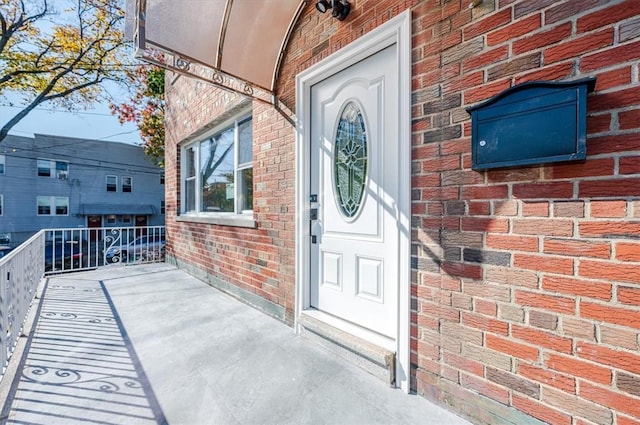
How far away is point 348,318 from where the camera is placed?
2348 mm

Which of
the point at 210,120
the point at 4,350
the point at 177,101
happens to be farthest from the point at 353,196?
the point at 177,101

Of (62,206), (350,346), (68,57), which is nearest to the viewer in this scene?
(350,346)

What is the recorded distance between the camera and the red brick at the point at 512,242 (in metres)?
1.36

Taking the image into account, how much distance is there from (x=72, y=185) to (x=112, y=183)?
6.44 feet

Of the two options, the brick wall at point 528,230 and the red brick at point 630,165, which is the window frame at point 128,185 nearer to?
the brick wall at point 528,230

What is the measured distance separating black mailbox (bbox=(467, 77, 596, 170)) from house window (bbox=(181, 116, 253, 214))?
9.18 ft

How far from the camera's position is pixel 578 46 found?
123 cm

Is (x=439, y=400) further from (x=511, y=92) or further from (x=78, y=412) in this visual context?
(x=78, y=412)

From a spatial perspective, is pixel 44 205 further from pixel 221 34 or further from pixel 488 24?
pixel 488 24

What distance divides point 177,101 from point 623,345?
6.53 meters

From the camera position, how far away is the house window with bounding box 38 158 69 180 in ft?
54.0

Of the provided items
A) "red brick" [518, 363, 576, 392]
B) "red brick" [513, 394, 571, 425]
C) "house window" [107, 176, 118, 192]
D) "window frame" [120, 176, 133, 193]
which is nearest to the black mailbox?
"red brick" [518, 363, 576, 392]

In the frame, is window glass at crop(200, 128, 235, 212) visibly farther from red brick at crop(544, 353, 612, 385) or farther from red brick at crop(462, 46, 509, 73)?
red brick at crop(544, 353, 612, 385)

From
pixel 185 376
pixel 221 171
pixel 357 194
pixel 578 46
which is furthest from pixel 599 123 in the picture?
pixel 221 171
